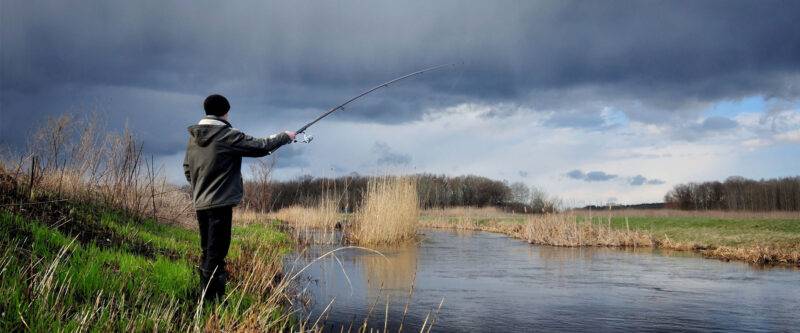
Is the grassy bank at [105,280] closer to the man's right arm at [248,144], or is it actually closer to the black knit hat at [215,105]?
the man's right arm at [248,144]

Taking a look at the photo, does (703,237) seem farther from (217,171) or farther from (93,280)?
(93,280)

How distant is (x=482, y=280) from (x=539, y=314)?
2955 mm

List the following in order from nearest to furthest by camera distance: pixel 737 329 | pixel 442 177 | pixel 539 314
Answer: pixel 737 329 → pixel 539 314 → pixel 442 177

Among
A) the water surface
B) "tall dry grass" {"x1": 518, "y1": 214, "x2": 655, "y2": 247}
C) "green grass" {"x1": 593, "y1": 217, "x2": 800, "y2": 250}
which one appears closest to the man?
the water surface

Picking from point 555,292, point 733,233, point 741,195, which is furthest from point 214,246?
point 741,195

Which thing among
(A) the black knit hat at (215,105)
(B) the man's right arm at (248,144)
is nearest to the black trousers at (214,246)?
(B) the man's right arm at (248,144)

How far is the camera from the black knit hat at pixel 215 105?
17.5 feet

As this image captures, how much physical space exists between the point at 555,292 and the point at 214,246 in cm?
567

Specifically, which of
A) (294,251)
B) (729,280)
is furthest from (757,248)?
(294,251)

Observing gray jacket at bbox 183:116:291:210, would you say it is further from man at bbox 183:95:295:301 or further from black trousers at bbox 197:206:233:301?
black trousers at bbox 197:206:233:301

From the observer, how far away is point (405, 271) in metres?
11.1

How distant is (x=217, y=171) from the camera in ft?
17.3

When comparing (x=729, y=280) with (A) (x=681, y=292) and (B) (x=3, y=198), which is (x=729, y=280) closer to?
(A) (x=681, y=292)

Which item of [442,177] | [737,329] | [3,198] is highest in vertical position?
[442,177]
